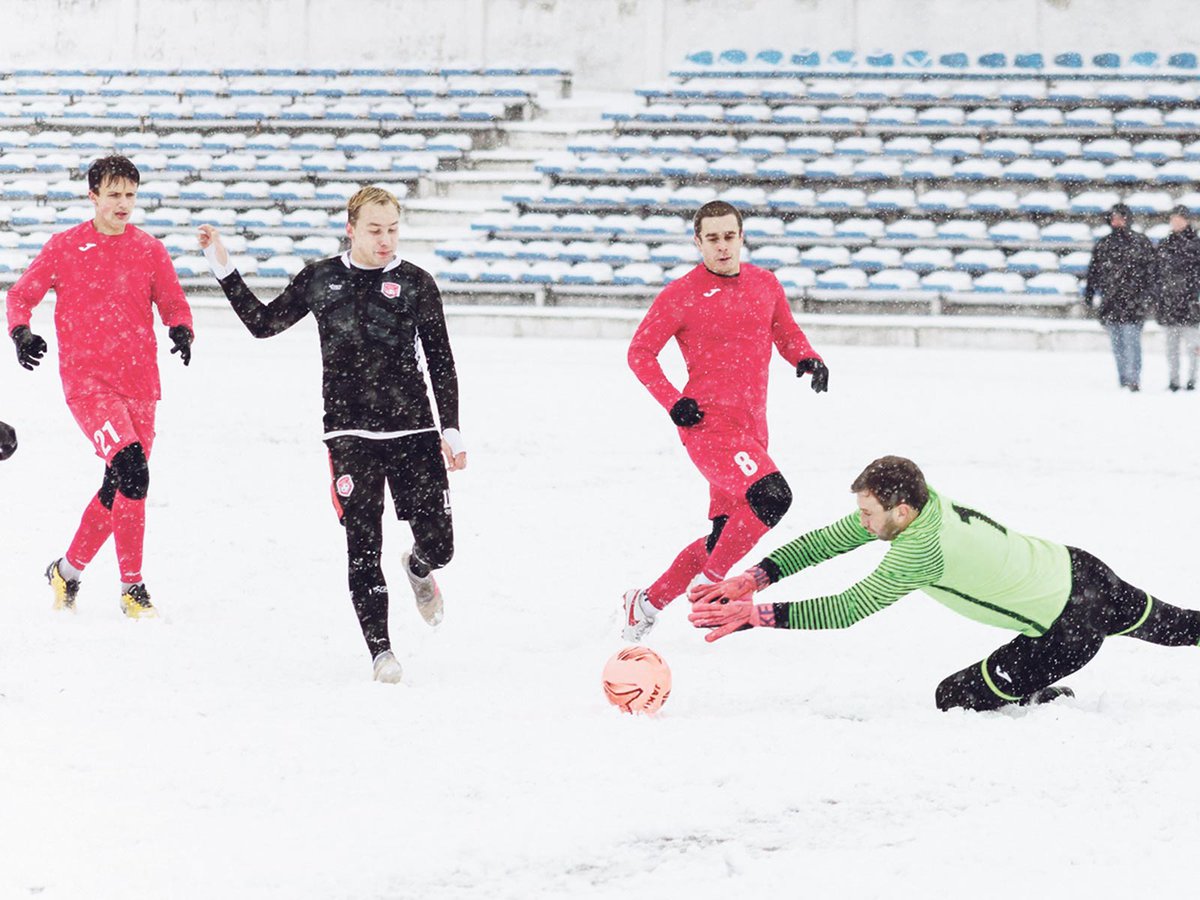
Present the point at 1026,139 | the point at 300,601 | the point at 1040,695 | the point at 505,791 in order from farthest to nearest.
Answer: the point at 1026,139 < the point at 300,601 < the point at 1040,695 < the point at 505,791

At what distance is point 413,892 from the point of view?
11.2ft

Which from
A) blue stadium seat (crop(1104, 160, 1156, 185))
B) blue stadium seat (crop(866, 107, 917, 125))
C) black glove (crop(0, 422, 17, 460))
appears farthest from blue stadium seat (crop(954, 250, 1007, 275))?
black glove (crop(0, 422, 17, 460))

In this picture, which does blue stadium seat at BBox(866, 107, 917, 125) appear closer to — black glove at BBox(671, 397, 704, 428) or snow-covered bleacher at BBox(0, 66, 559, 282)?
snow-covered bleacher at BBox(0, 66, 559, 282)

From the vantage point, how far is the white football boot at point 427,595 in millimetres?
5945

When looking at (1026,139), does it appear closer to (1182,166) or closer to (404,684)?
(1182,166)

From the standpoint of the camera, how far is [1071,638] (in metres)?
4.88

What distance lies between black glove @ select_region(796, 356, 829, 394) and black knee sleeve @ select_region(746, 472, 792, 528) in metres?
0.44

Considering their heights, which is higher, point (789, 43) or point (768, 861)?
point (789, 43)

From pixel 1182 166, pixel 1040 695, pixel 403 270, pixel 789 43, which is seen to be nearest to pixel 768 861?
pixel 1040 695

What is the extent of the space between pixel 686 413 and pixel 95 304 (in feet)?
8.63

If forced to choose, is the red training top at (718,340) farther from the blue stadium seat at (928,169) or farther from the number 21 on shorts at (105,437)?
the blue stadium seat at (928,169)

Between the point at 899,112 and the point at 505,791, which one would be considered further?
the point at 899,112

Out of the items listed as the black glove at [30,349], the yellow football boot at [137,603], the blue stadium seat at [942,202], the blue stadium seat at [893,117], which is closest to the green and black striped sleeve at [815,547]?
the yellow football boot at [137,603]

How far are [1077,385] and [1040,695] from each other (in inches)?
386
